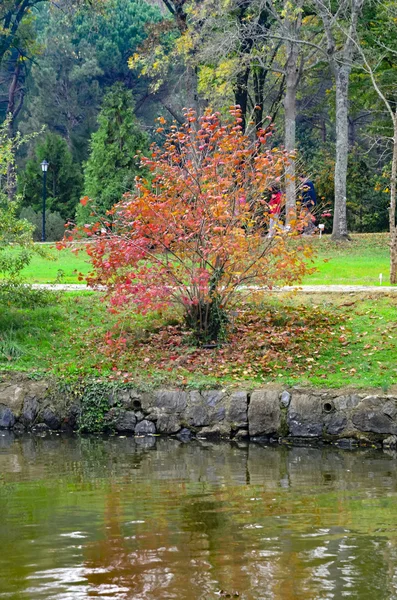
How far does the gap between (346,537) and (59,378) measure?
6.83 meters

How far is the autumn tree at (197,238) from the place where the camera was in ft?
47.2

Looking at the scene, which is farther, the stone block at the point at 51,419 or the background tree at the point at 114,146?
the background tree at the point at 114,146

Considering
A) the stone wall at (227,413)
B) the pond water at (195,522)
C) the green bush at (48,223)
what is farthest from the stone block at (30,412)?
the green bush at (48,223)

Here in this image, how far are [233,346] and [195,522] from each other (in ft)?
21.0

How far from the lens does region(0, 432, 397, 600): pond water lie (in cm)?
688

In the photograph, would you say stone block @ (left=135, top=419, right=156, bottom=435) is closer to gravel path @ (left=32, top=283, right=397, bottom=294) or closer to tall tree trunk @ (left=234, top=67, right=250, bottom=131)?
gravel path @ (left=32, top=283, right=397, bottom=294)

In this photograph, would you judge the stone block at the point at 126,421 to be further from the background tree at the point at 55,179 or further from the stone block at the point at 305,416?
the background tree at the point at 55,179

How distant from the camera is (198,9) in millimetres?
28422

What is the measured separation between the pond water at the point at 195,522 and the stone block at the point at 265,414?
0.49 meters

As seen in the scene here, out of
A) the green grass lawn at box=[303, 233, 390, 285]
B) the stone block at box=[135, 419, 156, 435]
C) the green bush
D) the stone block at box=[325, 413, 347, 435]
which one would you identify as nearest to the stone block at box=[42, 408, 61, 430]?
the stone block at box=[135, 419, 156, 435]

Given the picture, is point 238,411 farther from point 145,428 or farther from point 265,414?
point 145,428

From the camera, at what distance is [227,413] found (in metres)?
13.4

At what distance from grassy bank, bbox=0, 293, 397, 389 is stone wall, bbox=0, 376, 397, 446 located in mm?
260

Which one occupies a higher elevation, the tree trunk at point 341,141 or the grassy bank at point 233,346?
the tree trunk at point 341,141
